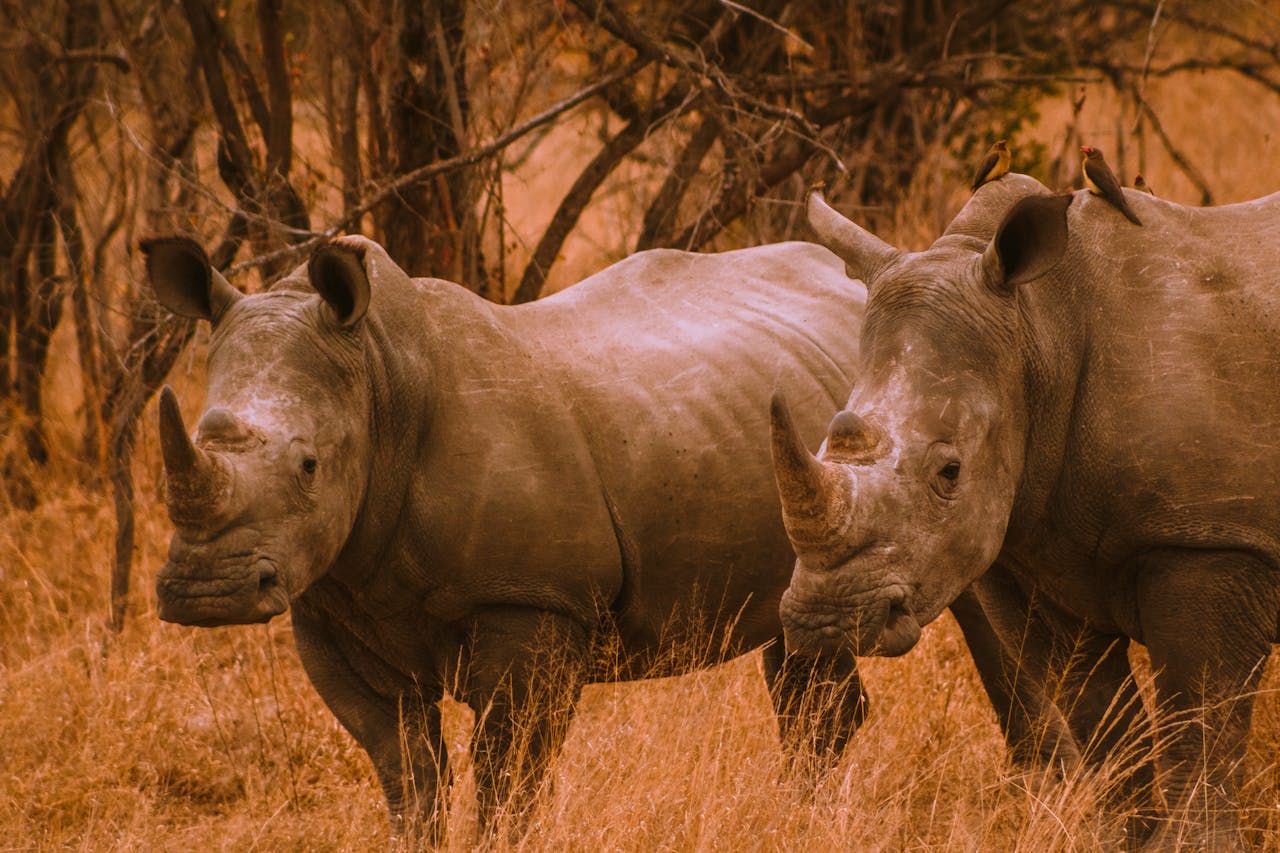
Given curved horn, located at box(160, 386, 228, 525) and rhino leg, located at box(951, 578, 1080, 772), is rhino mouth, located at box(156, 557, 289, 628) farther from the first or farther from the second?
rhino leg, located at box(951, 578, 1080, 772)

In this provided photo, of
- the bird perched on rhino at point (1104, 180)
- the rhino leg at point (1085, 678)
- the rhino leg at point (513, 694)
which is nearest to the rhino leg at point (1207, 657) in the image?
the rhino leg at point (1085, 678)

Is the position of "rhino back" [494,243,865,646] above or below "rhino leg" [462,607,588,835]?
above

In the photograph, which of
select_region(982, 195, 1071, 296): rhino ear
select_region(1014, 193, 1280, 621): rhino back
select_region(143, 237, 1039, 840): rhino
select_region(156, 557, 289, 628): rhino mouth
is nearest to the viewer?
select_region(982, 195, 1071, 296): rhino ear

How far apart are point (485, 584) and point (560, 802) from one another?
66 cm

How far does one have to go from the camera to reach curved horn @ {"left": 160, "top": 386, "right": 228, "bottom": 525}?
12.3 feet

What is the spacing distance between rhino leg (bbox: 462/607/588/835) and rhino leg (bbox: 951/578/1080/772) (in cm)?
116

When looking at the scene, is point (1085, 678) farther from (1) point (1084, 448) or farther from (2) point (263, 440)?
(2) point (263, 440)

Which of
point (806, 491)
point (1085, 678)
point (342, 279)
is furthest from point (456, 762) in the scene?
point (806, 491)

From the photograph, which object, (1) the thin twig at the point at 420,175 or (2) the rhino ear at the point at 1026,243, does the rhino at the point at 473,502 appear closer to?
(2) the rhino ear at the point at 1026,243

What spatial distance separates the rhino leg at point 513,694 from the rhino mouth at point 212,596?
0.69 metres

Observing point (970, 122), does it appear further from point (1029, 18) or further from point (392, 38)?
point (392, 38)

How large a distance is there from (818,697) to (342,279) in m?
1.97

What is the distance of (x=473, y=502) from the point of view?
4.42m

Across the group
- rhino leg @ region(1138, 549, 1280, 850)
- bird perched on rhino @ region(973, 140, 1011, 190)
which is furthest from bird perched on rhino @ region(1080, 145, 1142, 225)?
rhino leg @ region(1138, 549, 1280, 850)
